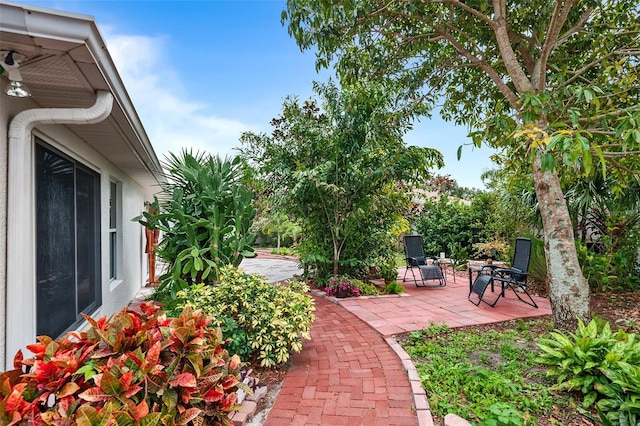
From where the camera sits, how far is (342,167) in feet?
21.9

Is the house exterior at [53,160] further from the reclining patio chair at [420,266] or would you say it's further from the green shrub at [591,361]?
the reclining patio chair at [420,266]

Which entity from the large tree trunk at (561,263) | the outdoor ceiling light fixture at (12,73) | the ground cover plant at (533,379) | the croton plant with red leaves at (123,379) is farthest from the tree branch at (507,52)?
the outdoor ceiling light fixture at (12,73)

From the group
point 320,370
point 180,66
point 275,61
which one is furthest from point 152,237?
point 320,370

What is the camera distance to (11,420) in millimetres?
1399

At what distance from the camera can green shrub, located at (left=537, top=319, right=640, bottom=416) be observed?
250 cm

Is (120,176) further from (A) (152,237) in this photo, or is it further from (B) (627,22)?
(B) (627,22)

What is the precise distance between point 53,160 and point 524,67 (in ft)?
22.6

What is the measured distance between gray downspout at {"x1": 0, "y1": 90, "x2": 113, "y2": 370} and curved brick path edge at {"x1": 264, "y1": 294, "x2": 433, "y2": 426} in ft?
5.64

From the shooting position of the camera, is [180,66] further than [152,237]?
No

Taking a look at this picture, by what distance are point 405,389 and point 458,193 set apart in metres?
26.7

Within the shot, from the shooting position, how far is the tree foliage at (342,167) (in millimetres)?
6285

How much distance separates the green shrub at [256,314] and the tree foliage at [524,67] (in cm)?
268

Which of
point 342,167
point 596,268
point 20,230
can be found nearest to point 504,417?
point 20,230

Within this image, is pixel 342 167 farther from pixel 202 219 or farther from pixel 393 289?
pixel 202 219
